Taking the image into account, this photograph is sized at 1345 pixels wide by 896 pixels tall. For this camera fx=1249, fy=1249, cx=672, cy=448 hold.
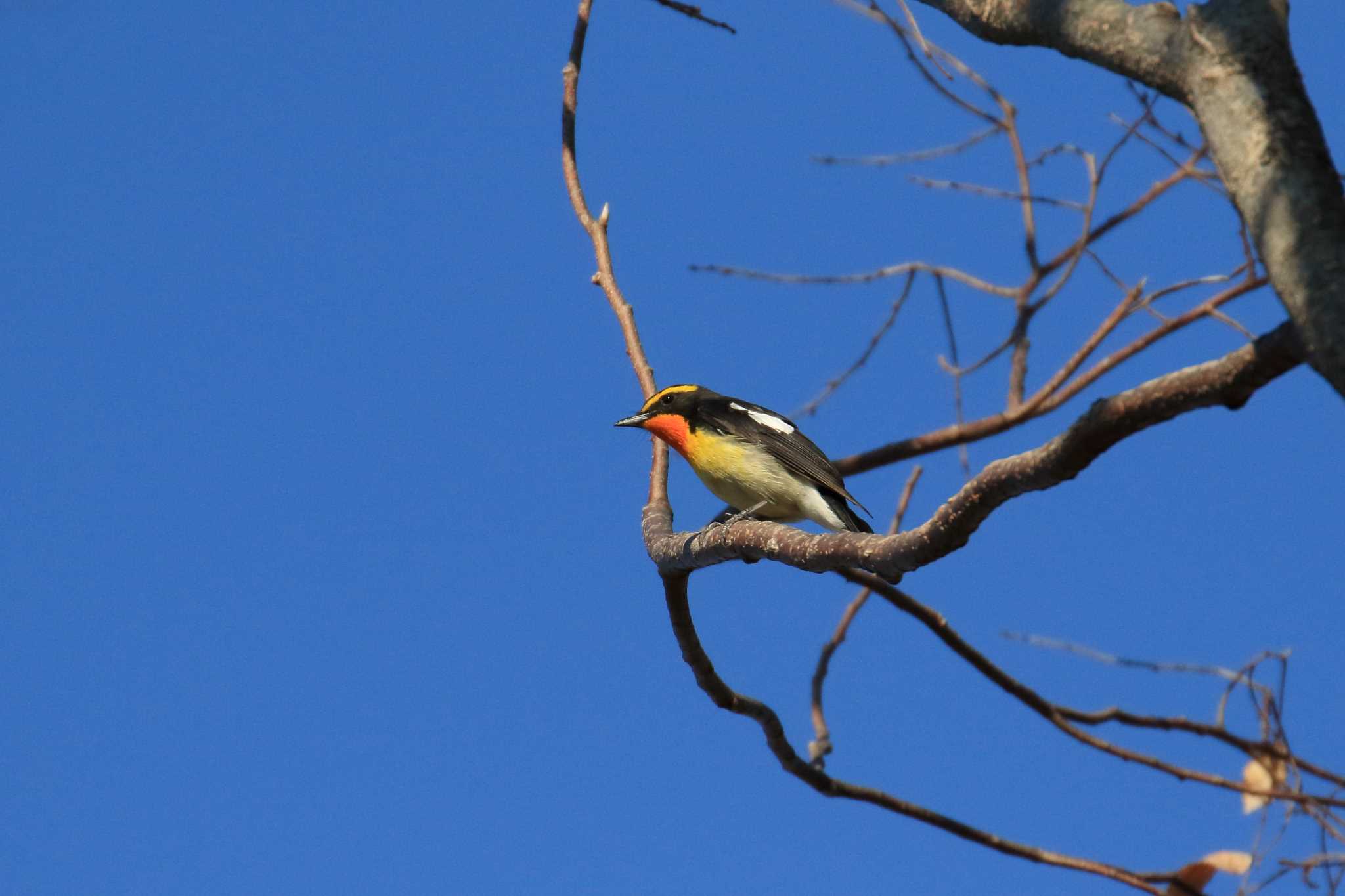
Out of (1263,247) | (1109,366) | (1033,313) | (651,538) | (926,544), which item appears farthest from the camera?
(1033,313)

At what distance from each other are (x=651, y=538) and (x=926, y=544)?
1639 mm

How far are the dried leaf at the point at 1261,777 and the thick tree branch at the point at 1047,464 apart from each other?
2106 millimetres

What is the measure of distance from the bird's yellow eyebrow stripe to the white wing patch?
0.73ft

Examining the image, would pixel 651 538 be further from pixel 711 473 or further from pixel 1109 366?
pixel 1109 366

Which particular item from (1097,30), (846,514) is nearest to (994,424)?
(846,514)

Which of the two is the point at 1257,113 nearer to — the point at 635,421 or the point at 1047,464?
the point at 1047,464

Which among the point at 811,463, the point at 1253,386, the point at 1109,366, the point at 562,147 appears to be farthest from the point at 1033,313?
the point at 1253,386

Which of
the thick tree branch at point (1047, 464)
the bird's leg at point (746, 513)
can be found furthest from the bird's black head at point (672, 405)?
the thick tree branch at point (1047, 464)

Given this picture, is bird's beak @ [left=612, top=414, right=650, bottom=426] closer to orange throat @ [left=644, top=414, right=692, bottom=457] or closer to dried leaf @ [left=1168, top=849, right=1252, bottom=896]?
orange throat @ [left=644, top=414, right=692, bottom=457]

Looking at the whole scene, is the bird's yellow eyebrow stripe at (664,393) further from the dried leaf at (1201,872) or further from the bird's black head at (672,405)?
the dried leaf at (1201,872)

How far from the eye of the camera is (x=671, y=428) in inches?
207

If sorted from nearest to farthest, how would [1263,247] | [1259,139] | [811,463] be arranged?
[1263,247] → [1259,139] → [811,463]

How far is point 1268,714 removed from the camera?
4.34 m

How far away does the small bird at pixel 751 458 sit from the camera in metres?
5.13
